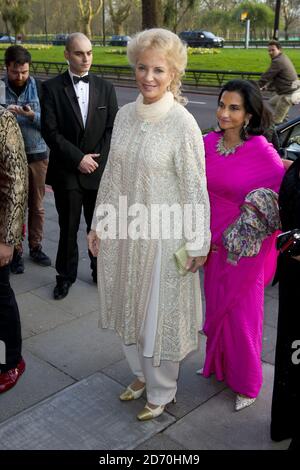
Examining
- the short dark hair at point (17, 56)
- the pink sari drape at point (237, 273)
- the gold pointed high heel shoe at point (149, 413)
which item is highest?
the short dark hair at point (17, 56)

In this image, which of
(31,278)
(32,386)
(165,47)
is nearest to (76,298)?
(31,278)

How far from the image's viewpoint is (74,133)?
4.50 m

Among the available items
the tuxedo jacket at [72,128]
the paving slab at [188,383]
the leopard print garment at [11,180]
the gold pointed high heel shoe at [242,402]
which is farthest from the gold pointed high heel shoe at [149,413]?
the tuxedo jacket at [72,128]

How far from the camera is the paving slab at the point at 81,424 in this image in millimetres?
2938

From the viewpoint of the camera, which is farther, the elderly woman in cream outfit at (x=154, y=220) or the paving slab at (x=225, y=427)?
the paving slab at (x=225, y=427)

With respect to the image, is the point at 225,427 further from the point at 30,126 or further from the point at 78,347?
the point at 30,126

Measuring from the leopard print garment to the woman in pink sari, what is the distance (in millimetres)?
1088

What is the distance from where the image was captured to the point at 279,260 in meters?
2.72

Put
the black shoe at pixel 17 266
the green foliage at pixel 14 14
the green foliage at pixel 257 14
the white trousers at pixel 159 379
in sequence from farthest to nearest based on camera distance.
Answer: the green foliage at pixel 257 14 < the green foliage at pixel 14 14 < the black shoe at pixel 17 266 < the white trousers at pixel 159 379

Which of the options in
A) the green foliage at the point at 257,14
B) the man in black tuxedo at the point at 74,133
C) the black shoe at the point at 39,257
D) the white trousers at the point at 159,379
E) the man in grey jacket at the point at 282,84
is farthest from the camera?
the green foliage at the point at 257,14

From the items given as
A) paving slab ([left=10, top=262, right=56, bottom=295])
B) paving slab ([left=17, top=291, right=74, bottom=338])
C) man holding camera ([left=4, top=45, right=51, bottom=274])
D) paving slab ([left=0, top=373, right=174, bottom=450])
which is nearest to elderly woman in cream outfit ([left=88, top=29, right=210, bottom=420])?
paving slab ([left=0, top=373, right=174, bottom=450])

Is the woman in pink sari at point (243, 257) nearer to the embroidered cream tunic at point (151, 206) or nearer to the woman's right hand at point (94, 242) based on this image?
the embroidered cream tunic at point (151, 206)

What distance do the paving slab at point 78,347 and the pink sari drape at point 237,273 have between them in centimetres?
85
